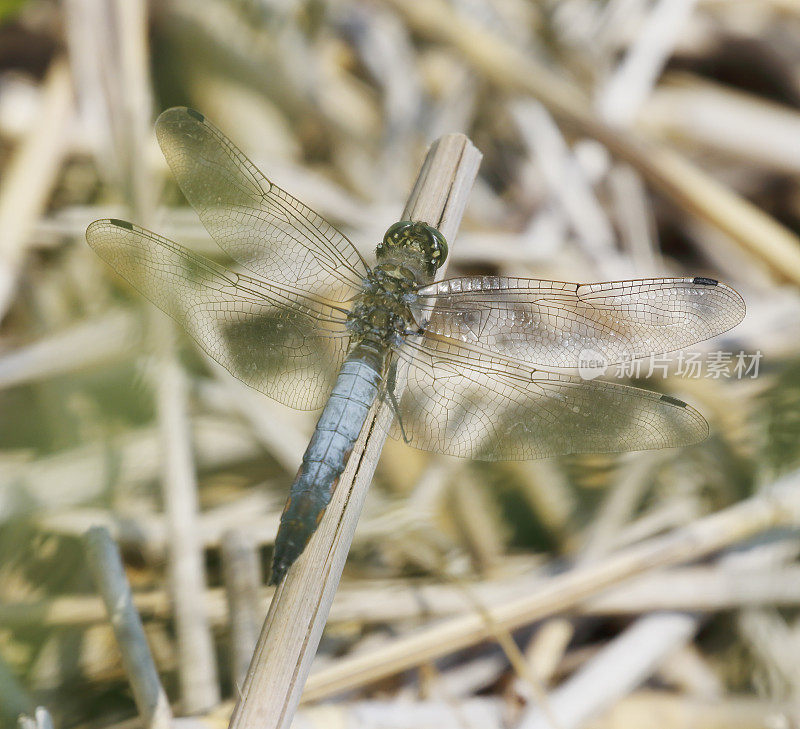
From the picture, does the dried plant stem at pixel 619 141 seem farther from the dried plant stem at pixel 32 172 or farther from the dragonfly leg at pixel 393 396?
the dragonfly leg at pixel 393 396

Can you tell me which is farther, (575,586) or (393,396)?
(575,586)

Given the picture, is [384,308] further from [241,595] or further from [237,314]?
[241,595]

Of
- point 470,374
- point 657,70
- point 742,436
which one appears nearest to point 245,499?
point 470,374

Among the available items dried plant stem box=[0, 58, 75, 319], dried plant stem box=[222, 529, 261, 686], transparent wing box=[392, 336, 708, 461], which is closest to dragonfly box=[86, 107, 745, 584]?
transparent wing box=[392, 336, 708, 461]
